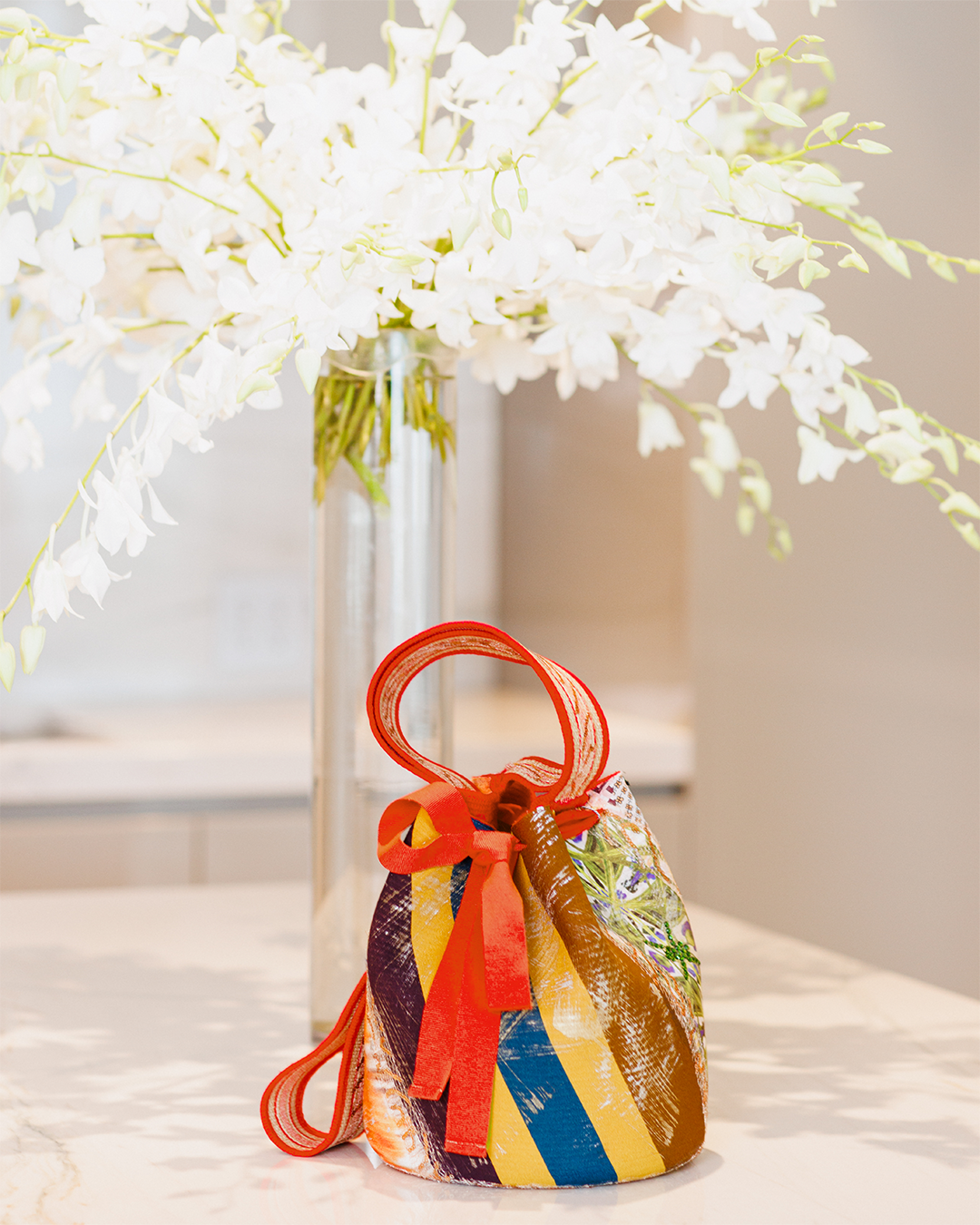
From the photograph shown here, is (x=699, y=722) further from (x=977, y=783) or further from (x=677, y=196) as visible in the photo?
(x=677, y=196)

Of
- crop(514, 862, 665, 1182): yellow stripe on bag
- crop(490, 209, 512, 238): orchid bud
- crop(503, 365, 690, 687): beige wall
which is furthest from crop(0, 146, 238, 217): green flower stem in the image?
crop(503, 365, 690, 687): beige wall

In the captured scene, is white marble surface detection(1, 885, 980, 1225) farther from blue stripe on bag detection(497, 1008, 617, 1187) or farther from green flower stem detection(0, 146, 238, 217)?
green flower stem detection(0, 146, 238, 217)

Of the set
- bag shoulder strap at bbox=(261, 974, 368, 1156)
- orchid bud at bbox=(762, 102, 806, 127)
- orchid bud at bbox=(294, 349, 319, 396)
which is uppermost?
orchid bud at bbox=(762, 102, 806, 127)

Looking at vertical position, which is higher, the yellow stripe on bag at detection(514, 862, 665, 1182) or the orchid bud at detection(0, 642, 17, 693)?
the orchid bud at detection(0, 642, 17, 693)

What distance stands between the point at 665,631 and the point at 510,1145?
3.91 feet

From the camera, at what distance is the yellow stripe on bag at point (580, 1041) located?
1.64ft

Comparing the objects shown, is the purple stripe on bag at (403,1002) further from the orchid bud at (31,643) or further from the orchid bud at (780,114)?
the orchid bud at (780,114)

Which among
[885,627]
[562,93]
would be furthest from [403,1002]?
[885,627]

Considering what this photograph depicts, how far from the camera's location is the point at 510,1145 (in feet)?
1.66

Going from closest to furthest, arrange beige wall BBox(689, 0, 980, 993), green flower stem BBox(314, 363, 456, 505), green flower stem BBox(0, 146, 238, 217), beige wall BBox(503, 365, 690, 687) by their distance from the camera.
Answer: green flower stem BBox(0, 146, 238, 217)
green flower stem BBox(314, 363, 456, 505)
beige wall BBox(689, 0, 980, 993)
beige wall BBox(503, 365, 690, 687)

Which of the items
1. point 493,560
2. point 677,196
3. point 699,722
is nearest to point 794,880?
point 699,722

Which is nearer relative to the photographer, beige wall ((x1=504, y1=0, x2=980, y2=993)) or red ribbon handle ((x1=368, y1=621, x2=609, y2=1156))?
red ribbon handle ((x1=368, y1=621, x2=609, y2=1156))

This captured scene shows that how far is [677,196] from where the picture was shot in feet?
1.88

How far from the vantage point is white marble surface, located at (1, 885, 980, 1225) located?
0.52 meters
